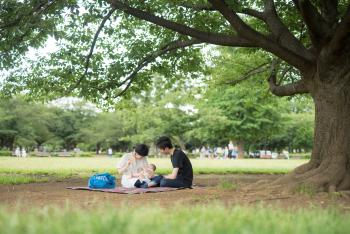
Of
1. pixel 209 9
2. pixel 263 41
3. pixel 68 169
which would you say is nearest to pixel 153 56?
pixel 209 9

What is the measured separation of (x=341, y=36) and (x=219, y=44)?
9.24 feet

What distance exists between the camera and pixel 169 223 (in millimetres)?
4133

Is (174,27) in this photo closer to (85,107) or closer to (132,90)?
(132,90)

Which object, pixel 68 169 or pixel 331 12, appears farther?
pixel 68 169

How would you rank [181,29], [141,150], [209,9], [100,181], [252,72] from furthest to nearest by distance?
[252,72]
[209,9]
[141,150]
[100,181]
[181,29]

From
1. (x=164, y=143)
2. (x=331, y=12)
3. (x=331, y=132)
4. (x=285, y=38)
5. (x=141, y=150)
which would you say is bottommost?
(x=141, y=150)

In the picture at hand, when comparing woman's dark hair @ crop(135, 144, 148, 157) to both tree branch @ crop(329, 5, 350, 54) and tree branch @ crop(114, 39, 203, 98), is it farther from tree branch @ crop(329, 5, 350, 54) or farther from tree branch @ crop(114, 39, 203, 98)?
tree branch @ crop(329, 5, 350, 54)

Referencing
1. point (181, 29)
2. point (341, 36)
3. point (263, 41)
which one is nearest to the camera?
point (341, 36)

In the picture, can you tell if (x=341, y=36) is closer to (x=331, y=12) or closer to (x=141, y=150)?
(x=331, y=12)

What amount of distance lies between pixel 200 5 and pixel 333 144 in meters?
5.15

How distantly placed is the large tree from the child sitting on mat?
3213mm

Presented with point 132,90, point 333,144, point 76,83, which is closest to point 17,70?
point 76,83

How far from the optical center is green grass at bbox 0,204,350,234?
3.73 metres

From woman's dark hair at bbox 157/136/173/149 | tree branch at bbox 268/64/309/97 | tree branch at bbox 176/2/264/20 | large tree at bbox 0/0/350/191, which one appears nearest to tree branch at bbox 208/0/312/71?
large tree at bbox 0/0/350/191
